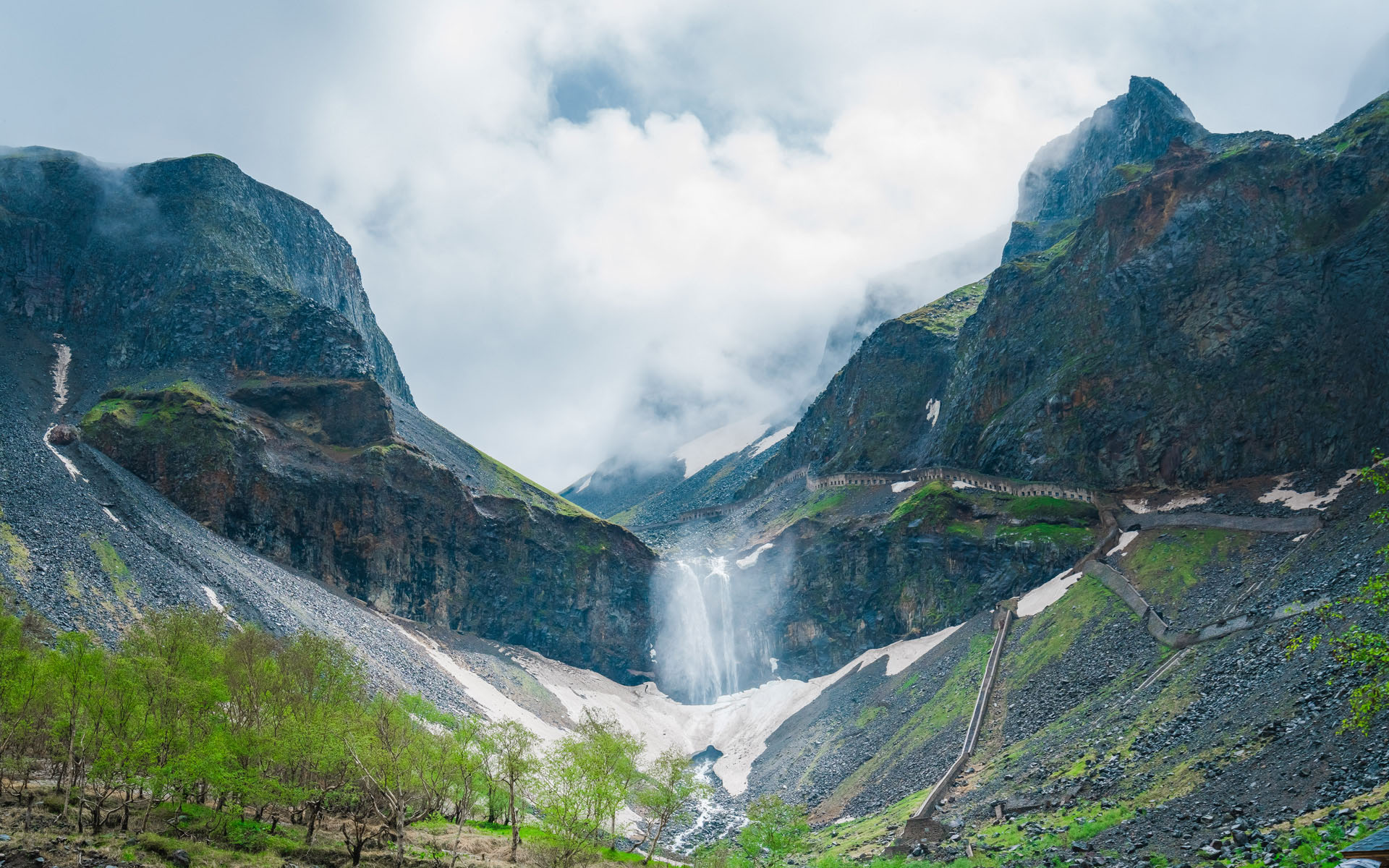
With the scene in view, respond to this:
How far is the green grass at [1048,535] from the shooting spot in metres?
87.9

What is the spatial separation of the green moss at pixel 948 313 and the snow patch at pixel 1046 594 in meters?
65.7

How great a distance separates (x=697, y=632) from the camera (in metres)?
129

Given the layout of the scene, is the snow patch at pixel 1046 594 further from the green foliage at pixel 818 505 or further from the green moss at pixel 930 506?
the green foliage at pixel 818 505

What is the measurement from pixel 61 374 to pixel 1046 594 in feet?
439

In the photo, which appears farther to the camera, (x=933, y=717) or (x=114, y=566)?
(x=114, y=566)

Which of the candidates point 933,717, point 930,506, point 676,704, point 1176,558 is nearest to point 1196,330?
point 1176,558

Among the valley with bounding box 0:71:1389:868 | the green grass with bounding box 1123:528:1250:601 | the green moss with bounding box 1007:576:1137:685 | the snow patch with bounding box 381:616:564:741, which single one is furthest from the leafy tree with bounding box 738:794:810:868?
the snow patch with bounding box 381:616:564:741

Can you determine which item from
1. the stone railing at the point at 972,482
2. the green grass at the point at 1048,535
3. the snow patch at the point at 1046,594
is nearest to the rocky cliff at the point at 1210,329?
the stone railing at the point at 972,482

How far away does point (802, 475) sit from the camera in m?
157

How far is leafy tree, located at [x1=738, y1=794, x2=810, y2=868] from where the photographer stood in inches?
1784

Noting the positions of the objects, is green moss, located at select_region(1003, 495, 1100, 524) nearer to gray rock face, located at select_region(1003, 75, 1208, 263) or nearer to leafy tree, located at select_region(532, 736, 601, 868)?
gray rock face, located at select_region(1003, 75, 1208, 263)

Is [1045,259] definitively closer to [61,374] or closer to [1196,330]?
[1196,330]

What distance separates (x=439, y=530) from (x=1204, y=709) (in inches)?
4014

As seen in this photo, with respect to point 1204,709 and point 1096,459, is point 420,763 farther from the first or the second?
point 1096,459
